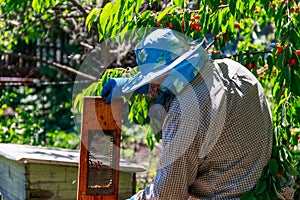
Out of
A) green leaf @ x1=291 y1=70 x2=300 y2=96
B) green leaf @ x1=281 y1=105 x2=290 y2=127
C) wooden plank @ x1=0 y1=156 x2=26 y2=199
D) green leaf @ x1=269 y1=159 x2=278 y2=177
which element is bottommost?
wooden plank @ x1=0 y1=156 x2=26 y2=199

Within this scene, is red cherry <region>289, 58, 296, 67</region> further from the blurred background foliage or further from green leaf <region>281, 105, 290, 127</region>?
green leaf <region>281, 105, 290, 127</region>

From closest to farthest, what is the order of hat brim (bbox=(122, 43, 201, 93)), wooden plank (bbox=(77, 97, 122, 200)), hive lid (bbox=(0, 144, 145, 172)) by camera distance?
hat brim (bbox=(122, 43, 201, 93)) < wooden plank (bbox=(77, 97, 122, 200)) < hive lid (bbox=(0, 144, 145, 172))

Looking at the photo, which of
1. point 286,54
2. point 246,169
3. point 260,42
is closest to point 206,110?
point 246,169

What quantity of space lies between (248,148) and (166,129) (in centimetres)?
38

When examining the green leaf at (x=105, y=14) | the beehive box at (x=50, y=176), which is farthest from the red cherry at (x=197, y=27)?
the beehive box at (x=50, y=176)

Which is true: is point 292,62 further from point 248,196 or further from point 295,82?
point 248,196

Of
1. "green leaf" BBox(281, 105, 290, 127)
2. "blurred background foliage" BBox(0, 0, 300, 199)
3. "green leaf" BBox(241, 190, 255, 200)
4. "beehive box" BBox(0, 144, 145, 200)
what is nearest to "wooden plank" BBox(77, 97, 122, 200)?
"blurred background foliage" BBox(0, 0, 300, 199)

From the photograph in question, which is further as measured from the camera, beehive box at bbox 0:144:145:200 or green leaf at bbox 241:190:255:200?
beehive box at bbox 0:144:145:200

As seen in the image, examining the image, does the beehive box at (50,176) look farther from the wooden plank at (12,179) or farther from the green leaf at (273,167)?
the green leaf at (273,167)

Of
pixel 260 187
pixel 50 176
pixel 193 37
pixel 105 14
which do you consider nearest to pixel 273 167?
pixel 260 187

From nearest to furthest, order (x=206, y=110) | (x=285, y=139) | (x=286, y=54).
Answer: (x=206, y=110)
(x=286, y=54)
(x=285, y=139)

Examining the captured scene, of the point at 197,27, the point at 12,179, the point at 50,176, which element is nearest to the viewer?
the point at 197,27

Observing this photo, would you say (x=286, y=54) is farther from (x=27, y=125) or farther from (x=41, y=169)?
(x=27, y=125)

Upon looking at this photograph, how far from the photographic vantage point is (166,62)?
2820 millimetres
